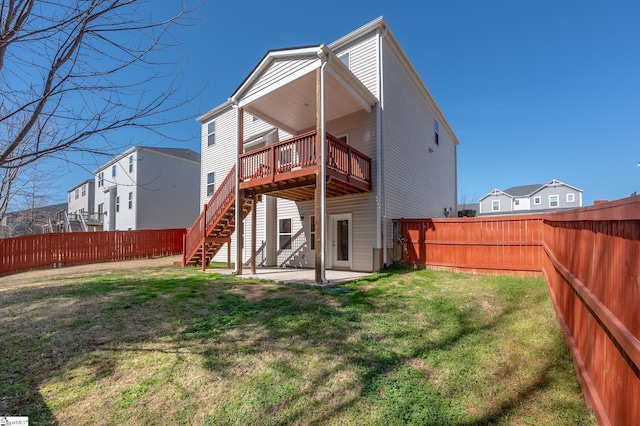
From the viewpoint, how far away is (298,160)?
902 cm

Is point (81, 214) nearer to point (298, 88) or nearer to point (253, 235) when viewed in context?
point (253, 235)

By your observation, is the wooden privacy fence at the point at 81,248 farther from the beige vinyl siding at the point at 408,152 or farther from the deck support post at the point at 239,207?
the beige vinyl siding at the point at 408,152

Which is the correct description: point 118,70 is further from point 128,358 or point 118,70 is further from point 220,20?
A: point 128,358

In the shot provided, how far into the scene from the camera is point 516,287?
6.87 meters

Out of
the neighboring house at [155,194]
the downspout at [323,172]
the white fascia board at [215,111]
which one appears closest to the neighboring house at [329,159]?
the downspout at [323,172]

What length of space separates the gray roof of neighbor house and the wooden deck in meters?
38.9

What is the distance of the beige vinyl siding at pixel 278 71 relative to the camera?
8449 millimetres

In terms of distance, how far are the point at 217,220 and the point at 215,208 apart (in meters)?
0.80

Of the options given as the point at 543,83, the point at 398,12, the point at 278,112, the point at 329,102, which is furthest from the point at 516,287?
the point at 543,83

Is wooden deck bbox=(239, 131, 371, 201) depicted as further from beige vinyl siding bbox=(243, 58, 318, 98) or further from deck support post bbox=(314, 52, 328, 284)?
beige vinyl siding bbox=(243, 58, 318, 98)

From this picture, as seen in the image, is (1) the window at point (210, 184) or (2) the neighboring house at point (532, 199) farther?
(2) the neighboring house at point (532, 199)

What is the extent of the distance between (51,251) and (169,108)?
56.5ft

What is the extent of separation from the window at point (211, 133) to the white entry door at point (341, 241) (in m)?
9.93

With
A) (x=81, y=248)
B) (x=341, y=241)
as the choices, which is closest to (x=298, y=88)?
(x=341, y=241)
